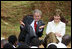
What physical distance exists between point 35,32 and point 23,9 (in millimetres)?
5032

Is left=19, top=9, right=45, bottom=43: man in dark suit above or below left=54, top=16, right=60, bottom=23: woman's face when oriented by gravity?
below

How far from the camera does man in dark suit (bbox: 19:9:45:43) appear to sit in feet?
16.2

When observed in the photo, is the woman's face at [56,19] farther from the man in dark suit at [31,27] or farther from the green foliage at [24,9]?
the green foliage at [24,9]

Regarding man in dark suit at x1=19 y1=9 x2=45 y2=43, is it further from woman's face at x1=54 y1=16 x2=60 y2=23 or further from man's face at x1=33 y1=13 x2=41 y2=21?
woman's face at x1=54 y1=16 x2=60 y2=23

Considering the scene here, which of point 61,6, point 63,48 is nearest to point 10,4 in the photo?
point 61,6

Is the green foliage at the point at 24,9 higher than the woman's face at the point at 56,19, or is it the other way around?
the woman's face at the point at 56,19

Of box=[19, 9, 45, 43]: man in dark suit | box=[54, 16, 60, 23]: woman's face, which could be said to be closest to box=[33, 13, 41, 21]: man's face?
box=[19, 9, 45, 43]: man in dark suit

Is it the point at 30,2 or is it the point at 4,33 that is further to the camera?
the point at 30,2

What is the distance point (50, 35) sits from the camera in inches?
189

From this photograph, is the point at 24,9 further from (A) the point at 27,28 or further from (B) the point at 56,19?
(A) the point at 27,28

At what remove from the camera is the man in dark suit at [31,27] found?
4941mm

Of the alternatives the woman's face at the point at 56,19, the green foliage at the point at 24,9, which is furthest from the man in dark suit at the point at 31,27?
the green foliage at the point at 24,9

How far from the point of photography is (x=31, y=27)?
502 cm

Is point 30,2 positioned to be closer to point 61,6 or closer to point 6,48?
point 61,6
